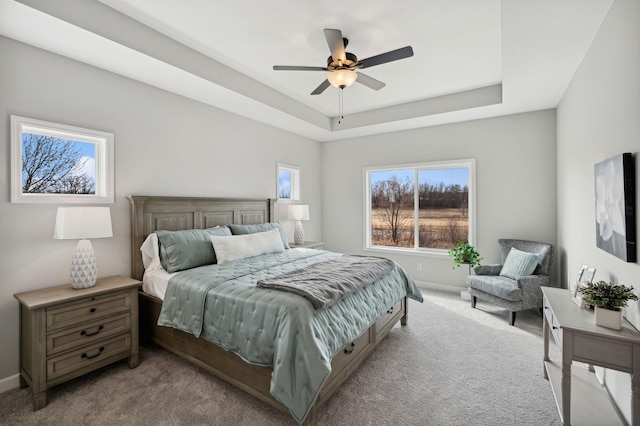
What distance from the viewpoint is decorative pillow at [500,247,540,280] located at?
3.69 meters

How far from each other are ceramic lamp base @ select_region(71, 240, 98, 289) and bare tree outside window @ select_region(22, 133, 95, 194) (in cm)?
66

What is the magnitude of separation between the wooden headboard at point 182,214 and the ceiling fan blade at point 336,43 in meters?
2.35

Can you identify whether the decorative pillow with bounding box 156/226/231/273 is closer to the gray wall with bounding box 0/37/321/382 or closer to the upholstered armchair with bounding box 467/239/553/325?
the gray wall with bounding box 0/37/321/382

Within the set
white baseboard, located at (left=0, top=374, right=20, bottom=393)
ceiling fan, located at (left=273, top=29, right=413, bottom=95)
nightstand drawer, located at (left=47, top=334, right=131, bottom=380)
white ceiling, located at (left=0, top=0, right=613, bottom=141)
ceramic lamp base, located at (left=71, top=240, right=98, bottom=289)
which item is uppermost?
white ceiling, located at (left=0, top=0, right=613, bottom=141)

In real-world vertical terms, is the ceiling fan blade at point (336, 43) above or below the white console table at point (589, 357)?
above

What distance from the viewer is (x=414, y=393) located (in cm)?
229

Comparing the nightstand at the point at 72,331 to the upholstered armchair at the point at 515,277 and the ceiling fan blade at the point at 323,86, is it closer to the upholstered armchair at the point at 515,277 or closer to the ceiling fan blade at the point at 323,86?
the ceiling fan blade at the point at 323,86

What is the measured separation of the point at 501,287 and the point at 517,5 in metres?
2.91

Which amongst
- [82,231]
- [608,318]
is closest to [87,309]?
[82,231]

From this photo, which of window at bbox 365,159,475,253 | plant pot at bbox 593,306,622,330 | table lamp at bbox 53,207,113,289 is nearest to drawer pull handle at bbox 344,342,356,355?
plant pot at bbox 593,306,622,330

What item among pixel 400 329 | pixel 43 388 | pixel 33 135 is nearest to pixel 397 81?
pixel 400 329

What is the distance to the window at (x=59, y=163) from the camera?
243cm

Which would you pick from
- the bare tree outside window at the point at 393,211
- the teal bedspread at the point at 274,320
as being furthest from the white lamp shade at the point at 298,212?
the teal bedspread at the point at 274,320

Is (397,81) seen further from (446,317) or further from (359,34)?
(446,317)
